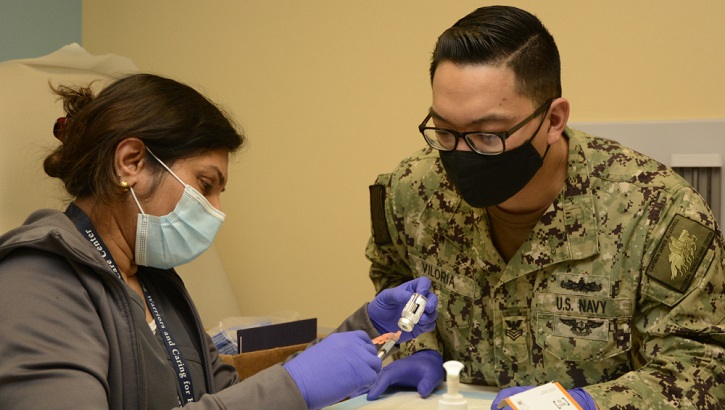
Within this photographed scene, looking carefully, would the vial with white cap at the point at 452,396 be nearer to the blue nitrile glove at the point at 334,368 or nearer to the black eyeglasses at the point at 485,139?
the blue nitrile glove at the point at 334,368

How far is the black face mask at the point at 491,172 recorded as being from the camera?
1544mm

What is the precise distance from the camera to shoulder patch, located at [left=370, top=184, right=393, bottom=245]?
76.5 inches

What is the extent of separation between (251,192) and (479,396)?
1.38 m

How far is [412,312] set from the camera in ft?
4.77

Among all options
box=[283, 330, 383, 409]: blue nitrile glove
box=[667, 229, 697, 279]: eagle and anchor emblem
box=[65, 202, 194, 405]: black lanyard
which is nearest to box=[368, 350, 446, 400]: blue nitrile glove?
box=[283, 330, 383, 409]: blue nitrile glove

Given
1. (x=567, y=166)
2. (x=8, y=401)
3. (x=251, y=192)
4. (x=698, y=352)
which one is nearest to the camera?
(x=8, y=401)

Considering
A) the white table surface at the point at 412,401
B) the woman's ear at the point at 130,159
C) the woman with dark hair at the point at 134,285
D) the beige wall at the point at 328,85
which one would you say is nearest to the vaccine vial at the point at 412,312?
the woman with dark hair at the point at 134,285

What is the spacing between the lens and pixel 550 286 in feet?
5.45

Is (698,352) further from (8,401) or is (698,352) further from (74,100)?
(74,100)

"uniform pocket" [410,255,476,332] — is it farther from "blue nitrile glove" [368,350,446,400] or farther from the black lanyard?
the black lanyard

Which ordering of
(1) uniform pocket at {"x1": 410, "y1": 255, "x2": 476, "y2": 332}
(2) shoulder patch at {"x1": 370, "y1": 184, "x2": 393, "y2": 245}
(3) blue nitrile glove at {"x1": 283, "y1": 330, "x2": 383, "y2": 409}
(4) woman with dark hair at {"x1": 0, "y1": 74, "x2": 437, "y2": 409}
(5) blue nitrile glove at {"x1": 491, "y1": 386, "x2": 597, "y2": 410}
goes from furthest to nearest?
(2) shoulder patch at {"x1": 370, "y1": 184, "x2": 393, "y2": 245}, (1) uniform pocket at {"x1": 410, "y1": 255, "x2": 476, "y2": 332}, (5) blue nitrile glove at {"x1": 491, "y1": 386, "x2": 597, "y2": 410}, (3) blue nitrile glove at {"x1": 283, "y1": 330, "x2": 383, "y2": 409}, (4) woman with dark hair at {"x1": 0, "y1": 74, "x2": 437, "y2": 409}

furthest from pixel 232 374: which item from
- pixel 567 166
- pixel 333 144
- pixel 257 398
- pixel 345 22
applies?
pixel 345 22

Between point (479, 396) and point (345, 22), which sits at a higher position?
point (345, 22)

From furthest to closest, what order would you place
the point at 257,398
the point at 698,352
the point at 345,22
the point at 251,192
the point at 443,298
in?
the point at 251,192 < the point at 345,22 < the point at 443,298 < the point at 698,352 < the point at 257,398
